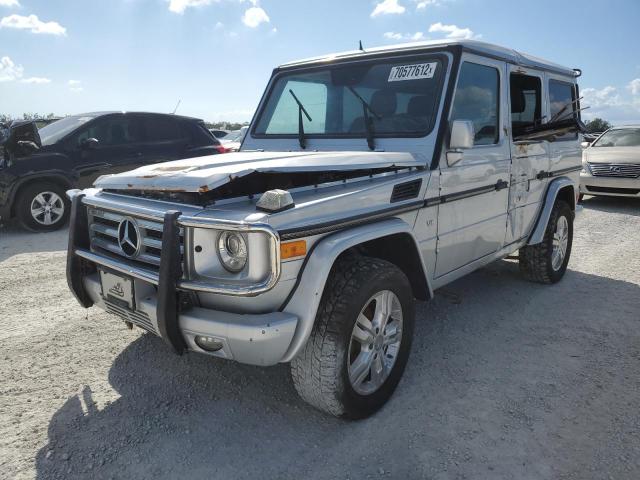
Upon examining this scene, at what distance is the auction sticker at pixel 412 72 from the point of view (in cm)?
348

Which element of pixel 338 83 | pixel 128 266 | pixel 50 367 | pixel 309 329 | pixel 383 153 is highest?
pixel 338 83

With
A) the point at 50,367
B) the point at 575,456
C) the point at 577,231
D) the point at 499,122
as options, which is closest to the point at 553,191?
the point at 499,122

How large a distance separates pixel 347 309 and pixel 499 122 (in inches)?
91.3

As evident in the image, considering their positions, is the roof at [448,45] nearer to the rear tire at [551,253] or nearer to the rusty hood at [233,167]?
the rusty hood at [233,167]

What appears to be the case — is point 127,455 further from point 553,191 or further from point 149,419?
point 553,191

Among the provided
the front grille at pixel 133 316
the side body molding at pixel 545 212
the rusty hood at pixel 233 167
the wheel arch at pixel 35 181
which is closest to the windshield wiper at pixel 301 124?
the rusty hood at pixel 233 167

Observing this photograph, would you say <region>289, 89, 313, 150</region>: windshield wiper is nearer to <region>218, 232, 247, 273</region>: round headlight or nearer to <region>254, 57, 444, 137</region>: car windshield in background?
<region>254, 57, 444, 137</region>: car windshield in background

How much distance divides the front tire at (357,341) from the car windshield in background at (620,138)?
985cm

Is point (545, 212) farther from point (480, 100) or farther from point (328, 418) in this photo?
point (328, 418)

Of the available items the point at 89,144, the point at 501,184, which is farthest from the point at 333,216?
the point at 89,144

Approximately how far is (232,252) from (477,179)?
214cm

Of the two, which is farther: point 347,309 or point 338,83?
point 338,83

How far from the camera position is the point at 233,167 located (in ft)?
8.87

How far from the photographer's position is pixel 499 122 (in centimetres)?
402
